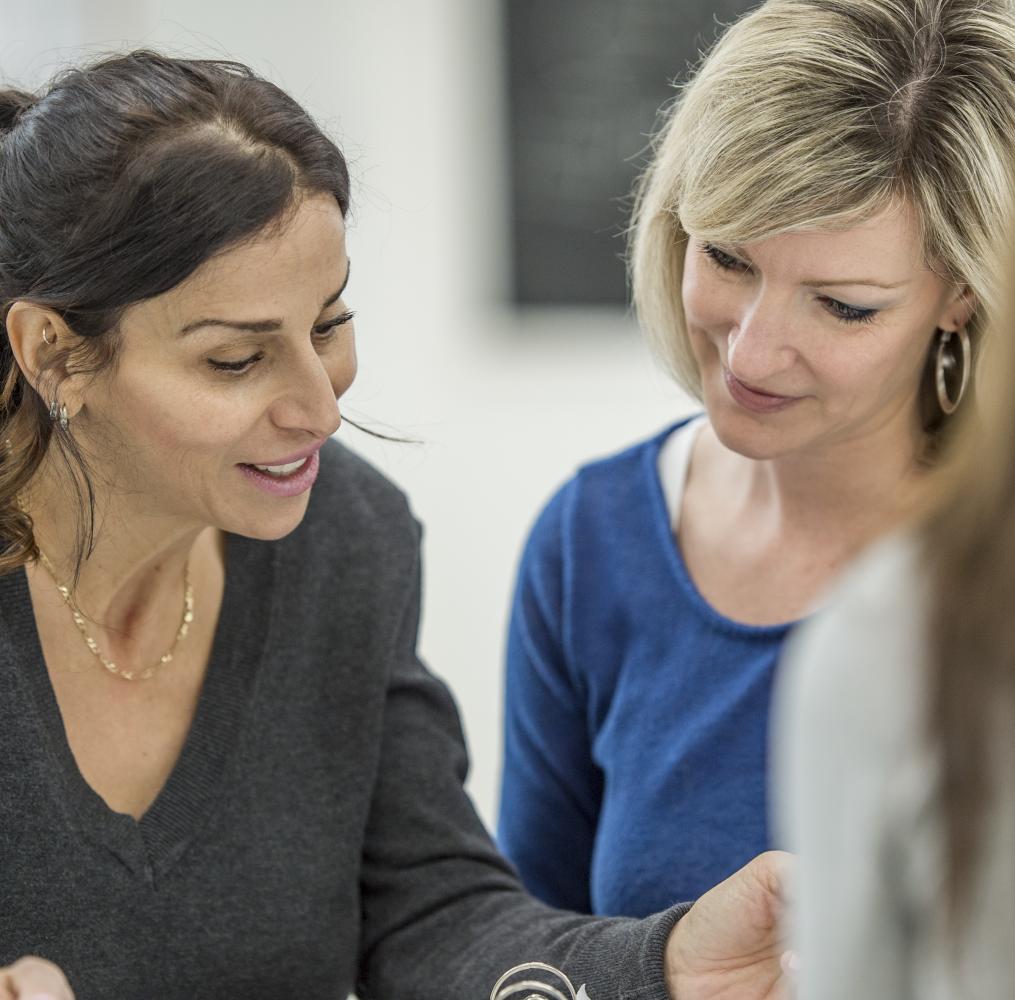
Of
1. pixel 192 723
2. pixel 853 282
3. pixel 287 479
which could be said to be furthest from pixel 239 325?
pixel 853 282

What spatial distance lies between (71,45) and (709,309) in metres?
1.92

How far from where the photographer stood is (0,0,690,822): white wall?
9.27ft

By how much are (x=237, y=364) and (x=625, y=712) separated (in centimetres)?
57

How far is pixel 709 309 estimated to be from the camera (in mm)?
1343

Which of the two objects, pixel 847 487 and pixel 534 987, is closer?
pixel 534 987

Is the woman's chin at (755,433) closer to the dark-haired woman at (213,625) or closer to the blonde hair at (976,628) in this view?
the dark-haired woman at (213,625)

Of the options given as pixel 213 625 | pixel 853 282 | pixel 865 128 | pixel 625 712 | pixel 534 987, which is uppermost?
pixel 865 128

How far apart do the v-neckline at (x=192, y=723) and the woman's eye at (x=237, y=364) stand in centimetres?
30

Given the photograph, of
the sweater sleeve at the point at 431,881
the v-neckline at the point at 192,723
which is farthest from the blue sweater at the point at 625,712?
the v-neckline at the point at 192,723

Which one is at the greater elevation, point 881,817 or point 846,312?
point 846,312

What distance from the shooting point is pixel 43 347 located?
3.81 feet

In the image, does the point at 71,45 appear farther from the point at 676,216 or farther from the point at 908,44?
the point at 908,44

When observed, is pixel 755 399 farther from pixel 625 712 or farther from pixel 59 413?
pixel 59 413

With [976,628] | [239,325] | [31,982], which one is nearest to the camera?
[976,628]
